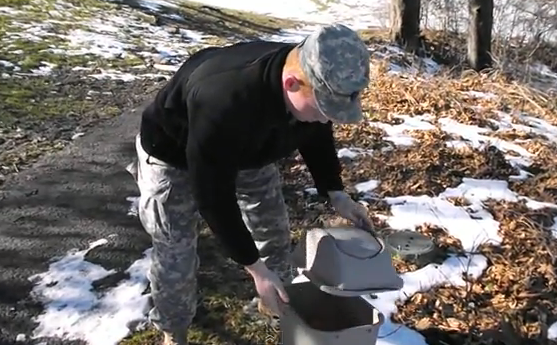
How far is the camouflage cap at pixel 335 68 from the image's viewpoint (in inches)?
81.1

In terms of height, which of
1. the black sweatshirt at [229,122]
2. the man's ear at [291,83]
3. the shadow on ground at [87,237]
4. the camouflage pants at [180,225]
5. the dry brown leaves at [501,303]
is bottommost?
the shadow on ground at [87,237]

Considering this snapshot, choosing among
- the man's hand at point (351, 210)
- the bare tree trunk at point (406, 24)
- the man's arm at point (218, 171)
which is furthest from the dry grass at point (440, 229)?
the bare tree trunk at point (406, 24)

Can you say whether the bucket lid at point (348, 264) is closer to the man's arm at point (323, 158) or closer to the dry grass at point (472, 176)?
the man's arm at point (323, 158)

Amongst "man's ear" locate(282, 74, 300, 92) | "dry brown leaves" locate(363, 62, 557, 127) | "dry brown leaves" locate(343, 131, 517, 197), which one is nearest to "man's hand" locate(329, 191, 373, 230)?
"man's ear" locate(282, 74, 300, 92)

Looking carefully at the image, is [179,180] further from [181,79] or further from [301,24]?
[301,24]

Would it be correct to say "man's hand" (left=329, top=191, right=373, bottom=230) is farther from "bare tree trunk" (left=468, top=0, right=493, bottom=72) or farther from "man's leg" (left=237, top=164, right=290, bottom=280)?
"bare tree trunk" (left=468, top=0, right=493, bottom=72)

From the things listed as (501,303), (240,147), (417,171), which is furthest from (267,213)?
(417,171)

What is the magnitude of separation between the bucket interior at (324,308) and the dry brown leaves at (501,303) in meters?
0.57

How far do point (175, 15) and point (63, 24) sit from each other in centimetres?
345

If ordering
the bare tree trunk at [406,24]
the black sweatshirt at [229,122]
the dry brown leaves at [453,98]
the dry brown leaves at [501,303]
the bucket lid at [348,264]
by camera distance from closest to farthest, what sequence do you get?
the black sweatshirt at [229,122], the bucket lid at [348,264], the dry brown leaves at [501,303], the dry brown leaves at [453,98], the bare tree trunk at [406,24]

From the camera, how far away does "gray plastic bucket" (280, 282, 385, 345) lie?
256 cm

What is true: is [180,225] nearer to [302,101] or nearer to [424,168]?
[302,101]

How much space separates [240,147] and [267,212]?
80cm

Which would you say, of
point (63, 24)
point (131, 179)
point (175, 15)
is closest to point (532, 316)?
point (131, 179)
